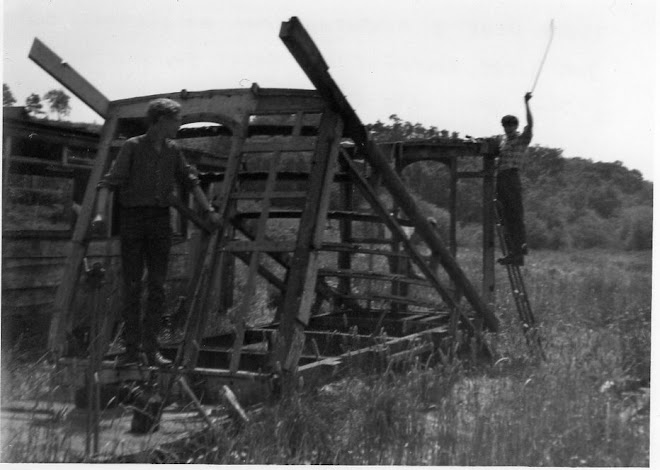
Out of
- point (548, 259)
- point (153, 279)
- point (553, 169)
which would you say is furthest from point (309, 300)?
point (553, 169)

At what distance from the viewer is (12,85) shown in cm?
636

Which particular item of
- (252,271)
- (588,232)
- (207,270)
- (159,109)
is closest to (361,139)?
(252,271)

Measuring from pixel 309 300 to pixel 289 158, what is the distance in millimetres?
19067

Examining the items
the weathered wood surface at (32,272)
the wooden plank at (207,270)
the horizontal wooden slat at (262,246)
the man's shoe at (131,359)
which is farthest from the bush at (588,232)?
the man's shoe at (131,359)

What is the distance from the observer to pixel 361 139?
6.83 metres

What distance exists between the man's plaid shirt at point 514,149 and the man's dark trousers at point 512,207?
0.26 feet

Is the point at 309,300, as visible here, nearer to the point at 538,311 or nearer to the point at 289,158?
→ the point at 538,311

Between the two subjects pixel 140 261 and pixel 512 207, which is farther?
pixel 512 207

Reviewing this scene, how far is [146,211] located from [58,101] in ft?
11.2

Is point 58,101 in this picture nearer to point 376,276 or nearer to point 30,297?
point 30,297

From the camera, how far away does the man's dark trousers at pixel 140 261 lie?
19.4 ft

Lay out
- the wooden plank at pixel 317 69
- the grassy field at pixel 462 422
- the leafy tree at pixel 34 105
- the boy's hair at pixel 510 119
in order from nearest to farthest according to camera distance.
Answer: the grassy field at pixel 462 422 < the wooden plank at pixel 317 69 < the leafy tree at pixel 34 105 < the boy's hair at pixel 510 119

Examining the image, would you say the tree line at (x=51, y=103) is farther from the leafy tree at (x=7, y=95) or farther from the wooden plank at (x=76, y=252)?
the wooden plank at (x=76, y=252)

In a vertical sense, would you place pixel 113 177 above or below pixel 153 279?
above
